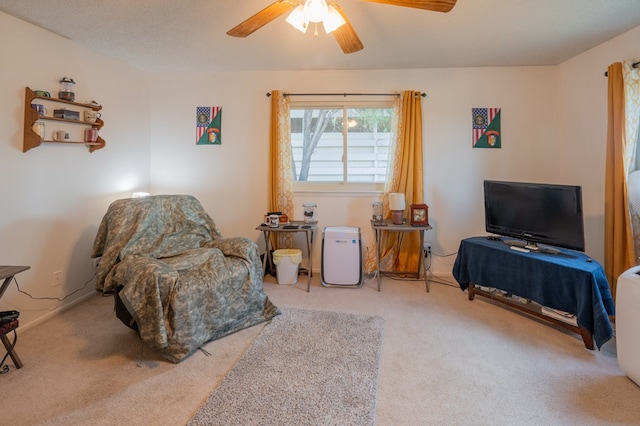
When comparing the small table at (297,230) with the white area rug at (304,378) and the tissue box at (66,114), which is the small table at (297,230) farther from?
the tissue box at (66,114)

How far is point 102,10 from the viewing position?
2.18m

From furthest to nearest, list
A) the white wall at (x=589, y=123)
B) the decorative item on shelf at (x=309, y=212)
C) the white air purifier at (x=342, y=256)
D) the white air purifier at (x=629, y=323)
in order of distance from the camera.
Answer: the decorative item on shelf at (x=309, y=212) → the white air purifier at (x=342, y=256) → the white wall at (x=589, y=123) → the white air purifier at (x=629, y=323)

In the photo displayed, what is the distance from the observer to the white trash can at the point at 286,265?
3135mm

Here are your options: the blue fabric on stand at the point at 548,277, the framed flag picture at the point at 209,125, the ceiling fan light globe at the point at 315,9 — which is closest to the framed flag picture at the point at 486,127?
the blue fabric on stand at the point at 548,277

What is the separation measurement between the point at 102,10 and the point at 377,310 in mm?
3258

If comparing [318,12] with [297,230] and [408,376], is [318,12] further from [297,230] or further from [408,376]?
[408,376]

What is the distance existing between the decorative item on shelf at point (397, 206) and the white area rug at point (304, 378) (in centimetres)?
122

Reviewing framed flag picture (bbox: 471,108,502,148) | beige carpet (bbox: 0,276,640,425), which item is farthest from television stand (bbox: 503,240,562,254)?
framed flag picture (bbox: 471,108,502,148)

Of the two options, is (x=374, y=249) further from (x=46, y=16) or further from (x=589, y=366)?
(x=46, y=16)

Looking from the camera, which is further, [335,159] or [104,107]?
[335,159]

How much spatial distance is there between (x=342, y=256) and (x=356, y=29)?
212 cm

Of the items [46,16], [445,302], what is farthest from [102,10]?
[445,302]

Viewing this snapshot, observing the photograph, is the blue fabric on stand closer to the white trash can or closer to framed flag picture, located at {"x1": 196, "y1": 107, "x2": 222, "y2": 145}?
Answer: the white trash can

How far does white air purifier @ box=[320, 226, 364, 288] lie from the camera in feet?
9.95
